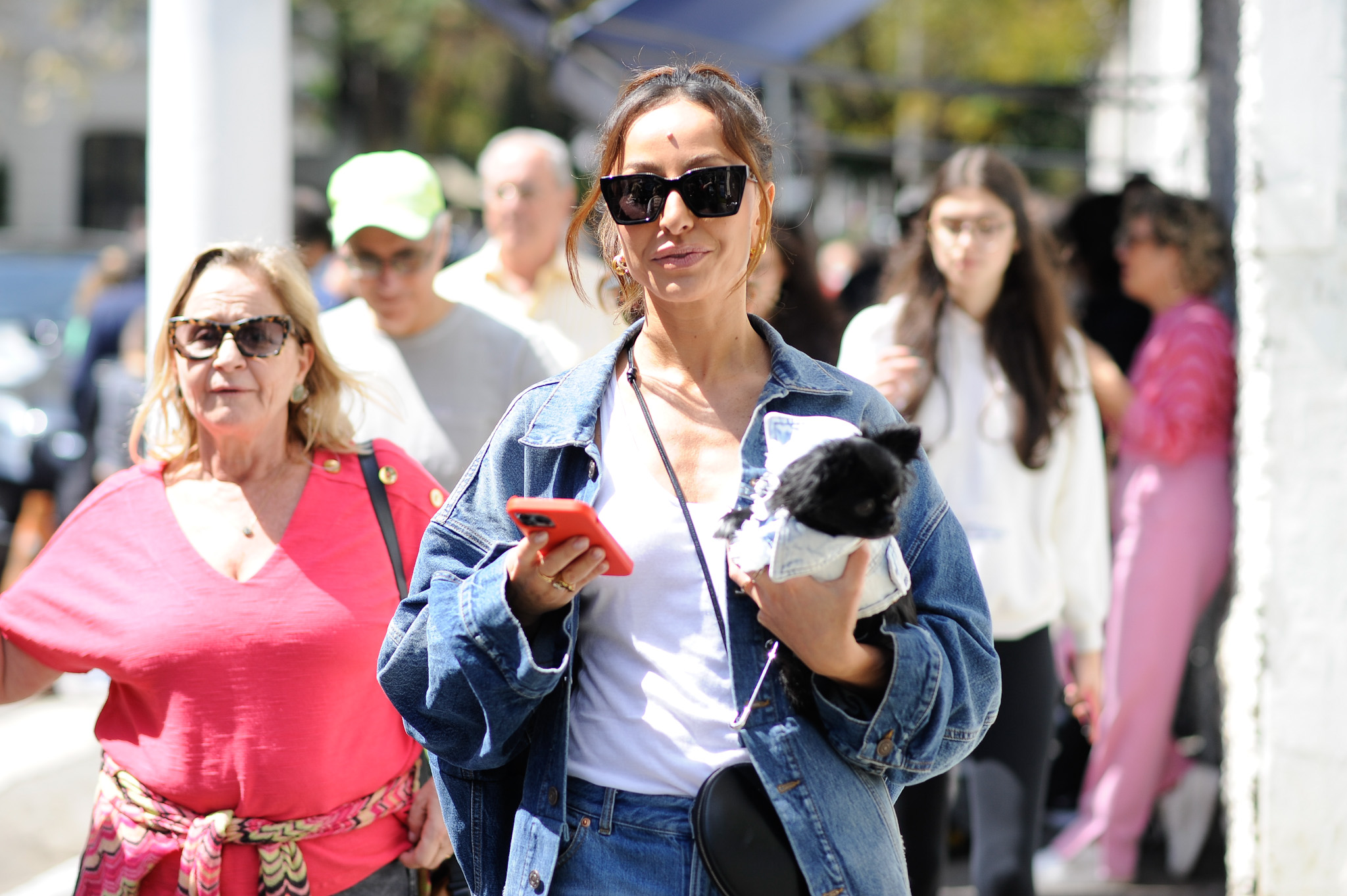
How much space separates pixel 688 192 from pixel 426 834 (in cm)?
142

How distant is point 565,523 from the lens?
5.42ft

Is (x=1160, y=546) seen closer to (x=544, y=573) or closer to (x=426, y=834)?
(x=426, y=834)

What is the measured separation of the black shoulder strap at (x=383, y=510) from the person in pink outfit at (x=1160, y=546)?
8.74ft

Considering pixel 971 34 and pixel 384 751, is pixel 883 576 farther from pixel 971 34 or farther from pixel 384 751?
pixel 971 34

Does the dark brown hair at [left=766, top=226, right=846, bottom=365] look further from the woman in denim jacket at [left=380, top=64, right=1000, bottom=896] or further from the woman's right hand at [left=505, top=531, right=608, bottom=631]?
the woman's right hand at [left=505, top=531, right=608, bottom=631]

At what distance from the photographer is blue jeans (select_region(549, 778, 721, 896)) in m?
1.79

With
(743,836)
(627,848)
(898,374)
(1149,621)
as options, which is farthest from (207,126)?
(1149,621)

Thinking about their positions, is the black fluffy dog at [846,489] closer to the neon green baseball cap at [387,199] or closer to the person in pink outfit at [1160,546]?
the neon green baseball cap at [387,199]

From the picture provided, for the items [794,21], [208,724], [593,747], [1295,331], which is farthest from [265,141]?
[794,21]

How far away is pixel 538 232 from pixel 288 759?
271 cm

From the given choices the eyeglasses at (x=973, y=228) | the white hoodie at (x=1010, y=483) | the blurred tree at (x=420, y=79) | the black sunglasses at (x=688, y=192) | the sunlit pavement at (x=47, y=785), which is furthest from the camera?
the blurred tree at (x=420, y=79)

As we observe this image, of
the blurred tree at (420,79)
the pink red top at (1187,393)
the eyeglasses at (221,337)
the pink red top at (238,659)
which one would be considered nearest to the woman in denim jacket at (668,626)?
the pink red top at (238,659)

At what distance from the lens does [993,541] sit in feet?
10.9

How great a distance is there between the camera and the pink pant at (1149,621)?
4.50 m
